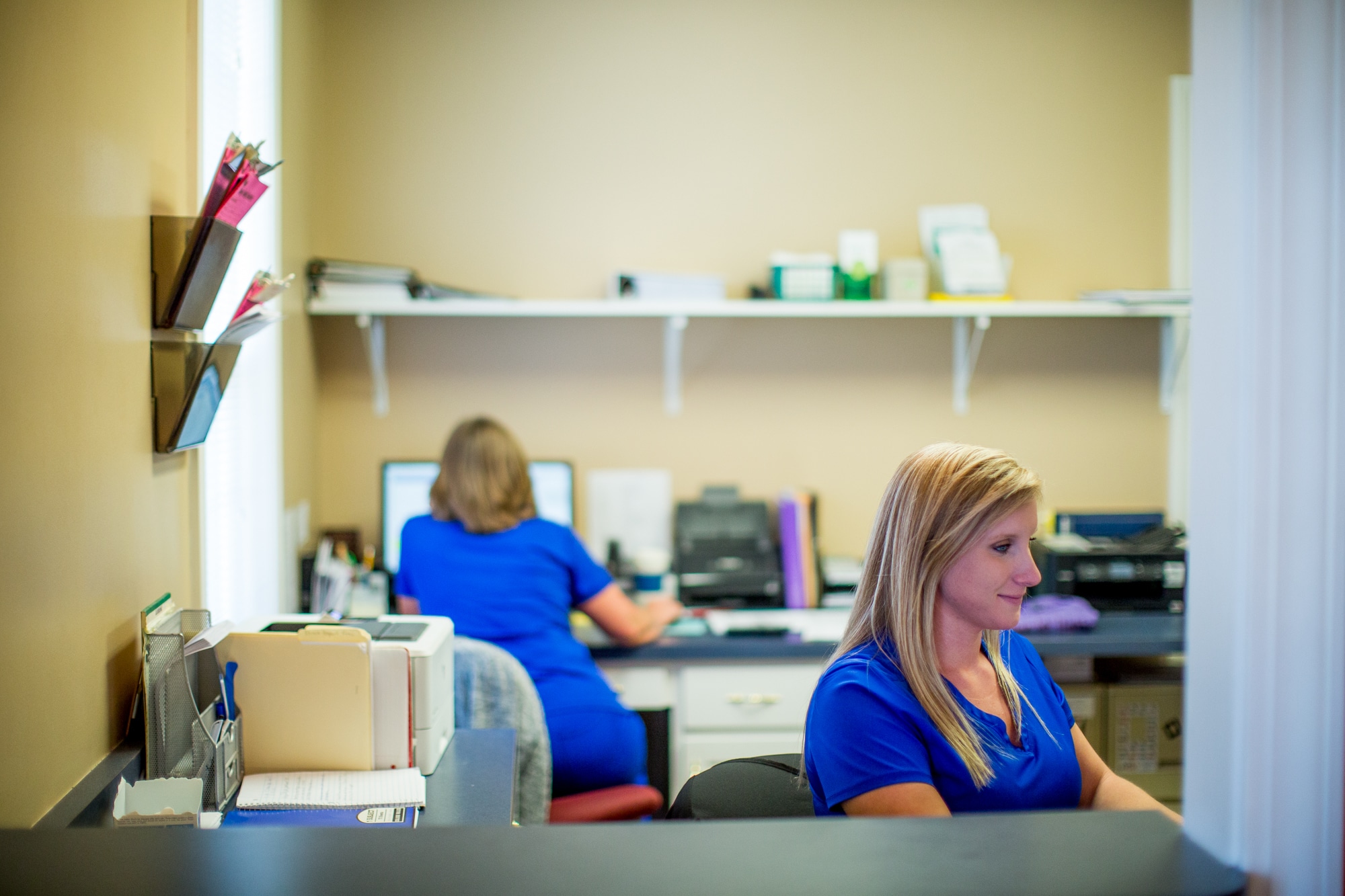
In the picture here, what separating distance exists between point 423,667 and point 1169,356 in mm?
2705

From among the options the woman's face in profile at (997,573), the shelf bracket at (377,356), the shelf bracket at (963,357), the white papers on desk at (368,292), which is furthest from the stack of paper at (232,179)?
the shelf bracket at (963,357)

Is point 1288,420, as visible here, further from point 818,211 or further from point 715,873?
point 818,211

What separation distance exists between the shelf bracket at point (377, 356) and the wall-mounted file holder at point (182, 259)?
1433mm

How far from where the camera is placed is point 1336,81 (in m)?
0.58

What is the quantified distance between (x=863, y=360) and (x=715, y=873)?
291 centimetres

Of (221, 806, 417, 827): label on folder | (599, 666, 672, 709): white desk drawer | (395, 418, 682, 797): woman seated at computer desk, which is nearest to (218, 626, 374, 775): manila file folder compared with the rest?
(221, 806, 417, 827): label on folder

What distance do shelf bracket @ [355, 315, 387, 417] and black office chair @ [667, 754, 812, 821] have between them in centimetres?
201

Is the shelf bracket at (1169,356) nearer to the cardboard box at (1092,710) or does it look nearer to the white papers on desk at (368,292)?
the cardboard box at (1092,710)

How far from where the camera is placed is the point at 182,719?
1.67 m

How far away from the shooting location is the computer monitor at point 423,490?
3.21 metres

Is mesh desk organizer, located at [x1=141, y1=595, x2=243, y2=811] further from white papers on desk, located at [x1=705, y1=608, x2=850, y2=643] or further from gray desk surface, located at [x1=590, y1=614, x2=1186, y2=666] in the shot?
white papers on desk, located at [x1=705, y1=608, x2=850, y2=643]

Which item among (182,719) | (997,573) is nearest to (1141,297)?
(997,573)

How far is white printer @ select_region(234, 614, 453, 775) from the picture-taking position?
182 cm

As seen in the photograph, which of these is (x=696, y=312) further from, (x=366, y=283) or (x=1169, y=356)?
(x=1169, y=356)
